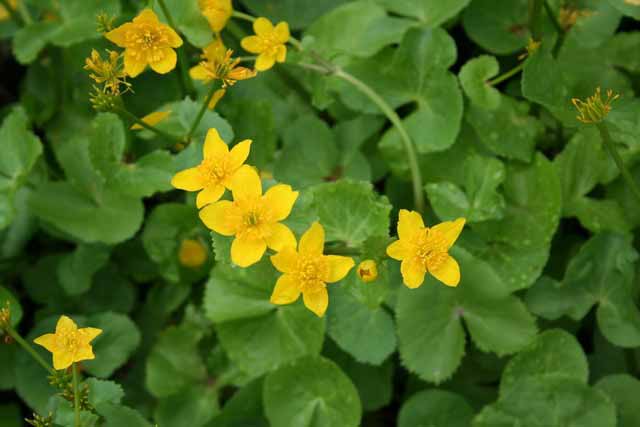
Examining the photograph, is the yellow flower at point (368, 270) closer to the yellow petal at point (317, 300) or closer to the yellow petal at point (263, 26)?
the yellow petal at point (317, 300)

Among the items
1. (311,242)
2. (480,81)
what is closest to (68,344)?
(311,242)

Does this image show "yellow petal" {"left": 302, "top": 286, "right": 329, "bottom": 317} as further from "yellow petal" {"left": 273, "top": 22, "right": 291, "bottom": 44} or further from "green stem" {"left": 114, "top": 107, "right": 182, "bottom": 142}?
"yellow petal" {"left": 273, "top": 22, "right": 291, "bottom": 44}

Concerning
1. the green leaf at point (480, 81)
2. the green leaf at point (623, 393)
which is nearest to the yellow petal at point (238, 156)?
the green leaf at point (480, 81)

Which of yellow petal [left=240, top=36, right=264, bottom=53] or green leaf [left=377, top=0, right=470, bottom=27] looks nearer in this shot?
yellow petal [left=240, top=36, right=264, bottom=53]

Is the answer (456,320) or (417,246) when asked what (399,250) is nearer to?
(417,246)

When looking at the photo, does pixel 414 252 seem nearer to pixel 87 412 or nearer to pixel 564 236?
pixel 87 412

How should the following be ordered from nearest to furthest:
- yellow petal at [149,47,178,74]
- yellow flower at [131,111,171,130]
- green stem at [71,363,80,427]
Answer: green stem at [71,363,80,427]
yellow petal at [149,47,178,74]
yellow flower at [131,111,171,130]

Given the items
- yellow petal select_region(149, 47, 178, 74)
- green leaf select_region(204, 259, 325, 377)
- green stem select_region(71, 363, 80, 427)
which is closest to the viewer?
green stem select_region(71, 363, 80, 427)

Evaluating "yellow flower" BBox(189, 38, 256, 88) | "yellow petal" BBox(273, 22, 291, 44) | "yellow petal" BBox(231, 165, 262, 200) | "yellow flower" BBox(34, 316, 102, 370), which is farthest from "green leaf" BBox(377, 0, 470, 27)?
"yellow flower" BBox(34, 316, 102, 370)
